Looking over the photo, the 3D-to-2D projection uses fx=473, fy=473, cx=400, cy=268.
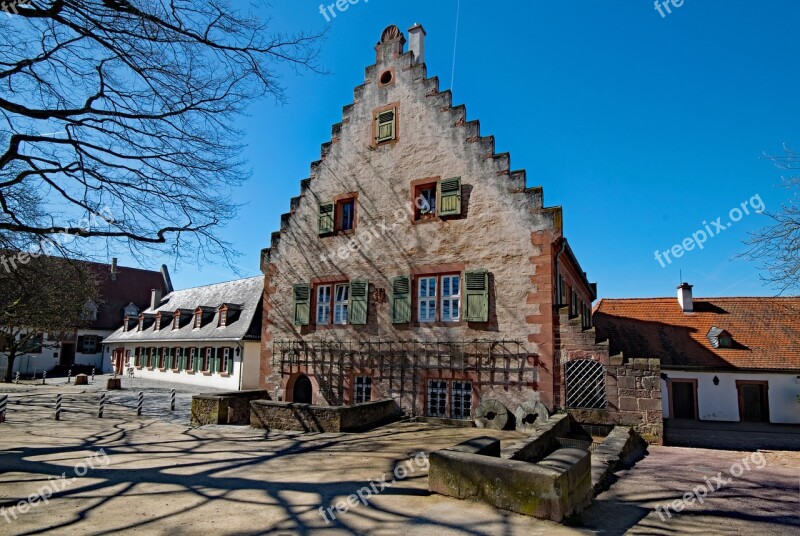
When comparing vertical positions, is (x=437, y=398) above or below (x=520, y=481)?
below

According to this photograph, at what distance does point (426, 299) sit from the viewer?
1575cm

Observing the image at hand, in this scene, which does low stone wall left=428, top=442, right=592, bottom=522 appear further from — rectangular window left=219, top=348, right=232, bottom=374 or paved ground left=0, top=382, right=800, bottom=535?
rectangular window left=219, top=348, right=232, bottom=374

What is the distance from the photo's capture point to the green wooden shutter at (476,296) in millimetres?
14344

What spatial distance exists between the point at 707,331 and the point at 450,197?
16919mm

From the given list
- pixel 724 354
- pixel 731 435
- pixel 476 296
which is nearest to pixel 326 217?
pixel 476 296

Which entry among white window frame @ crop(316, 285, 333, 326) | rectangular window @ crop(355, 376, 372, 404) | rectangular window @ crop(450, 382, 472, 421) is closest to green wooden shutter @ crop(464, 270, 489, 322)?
rectangular window @ crop(450, 382, 472, 421)

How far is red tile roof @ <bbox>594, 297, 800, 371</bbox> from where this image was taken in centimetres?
2172

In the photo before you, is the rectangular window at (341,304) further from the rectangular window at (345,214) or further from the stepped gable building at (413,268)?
the rectangular window at (345,214)

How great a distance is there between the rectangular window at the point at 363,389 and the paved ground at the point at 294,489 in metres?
3.45

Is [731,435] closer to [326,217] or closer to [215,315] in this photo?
[326,217]

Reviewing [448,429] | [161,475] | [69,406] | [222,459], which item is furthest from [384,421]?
[69,406]

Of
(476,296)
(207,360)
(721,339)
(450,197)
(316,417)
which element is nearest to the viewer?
(316,417)
